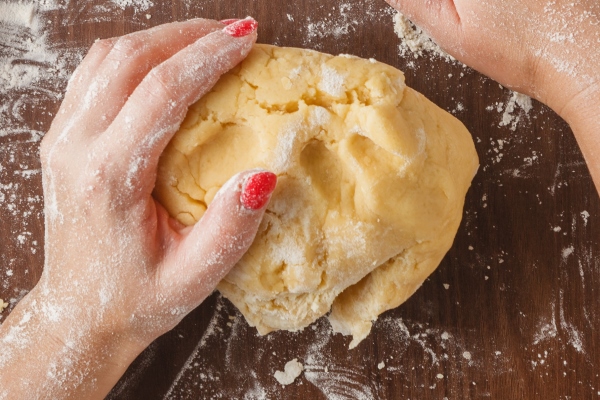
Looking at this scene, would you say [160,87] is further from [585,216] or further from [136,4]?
[585,216]

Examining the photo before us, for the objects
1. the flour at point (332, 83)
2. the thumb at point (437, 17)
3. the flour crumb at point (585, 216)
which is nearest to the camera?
the flour at point (332, 83)

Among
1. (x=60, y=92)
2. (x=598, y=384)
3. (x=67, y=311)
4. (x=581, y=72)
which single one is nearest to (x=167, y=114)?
(x=67, y=311)

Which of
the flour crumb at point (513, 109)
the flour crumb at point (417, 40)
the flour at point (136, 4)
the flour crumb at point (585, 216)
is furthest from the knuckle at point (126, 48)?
the flour crumb at point (585, 216)

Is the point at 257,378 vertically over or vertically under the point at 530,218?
under

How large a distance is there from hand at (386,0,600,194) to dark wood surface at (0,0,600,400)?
195 millimetres

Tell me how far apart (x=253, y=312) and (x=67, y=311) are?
426mm

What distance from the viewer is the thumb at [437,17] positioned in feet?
4.47

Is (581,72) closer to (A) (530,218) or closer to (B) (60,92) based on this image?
(A) (530,218)

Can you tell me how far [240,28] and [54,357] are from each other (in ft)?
2.84

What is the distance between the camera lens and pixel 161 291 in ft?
4.05

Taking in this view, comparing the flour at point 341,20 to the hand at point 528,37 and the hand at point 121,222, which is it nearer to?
the hand at point 528,37

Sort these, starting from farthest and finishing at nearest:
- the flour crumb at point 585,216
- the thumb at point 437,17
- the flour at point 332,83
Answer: the flour crumb at point 585,216, the thumb at point 437,17, the flour at point 332,83

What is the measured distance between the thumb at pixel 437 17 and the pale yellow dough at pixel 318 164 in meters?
0.19

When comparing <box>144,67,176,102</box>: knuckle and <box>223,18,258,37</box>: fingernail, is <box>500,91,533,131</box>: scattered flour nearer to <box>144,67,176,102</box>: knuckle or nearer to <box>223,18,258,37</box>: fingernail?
<box>223,18,258,37</box>: fingernail
